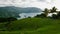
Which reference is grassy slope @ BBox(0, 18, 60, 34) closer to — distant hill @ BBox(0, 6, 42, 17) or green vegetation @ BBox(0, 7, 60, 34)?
green vegetation @ BBox(0, 7, 60, 34)

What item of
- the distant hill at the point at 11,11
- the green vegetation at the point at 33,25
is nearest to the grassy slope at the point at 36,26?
the green vegetation at the point at 33,25

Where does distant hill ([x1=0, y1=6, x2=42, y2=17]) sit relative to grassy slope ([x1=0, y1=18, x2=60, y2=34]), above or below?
above

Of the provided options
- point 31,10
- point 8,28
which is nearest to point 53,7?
point 31,10

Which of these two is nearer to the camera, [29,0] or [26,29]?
[26,29]

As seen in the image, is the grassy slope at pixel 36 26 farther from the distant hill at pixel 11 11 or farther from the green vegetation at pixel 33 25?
the distant hill at pixel 11 11

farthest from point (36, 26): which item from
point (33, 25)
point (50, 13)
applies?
point (50, 13)

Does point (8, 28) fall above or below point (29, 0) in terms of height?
below

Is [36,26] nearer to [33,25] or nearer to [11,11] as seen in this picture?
[33,25]

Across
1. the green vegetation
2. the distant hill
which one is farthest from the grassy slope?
the distant hill

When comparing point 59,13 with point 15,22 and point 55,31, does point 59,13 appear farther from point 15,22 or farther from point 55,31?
point 15,22
